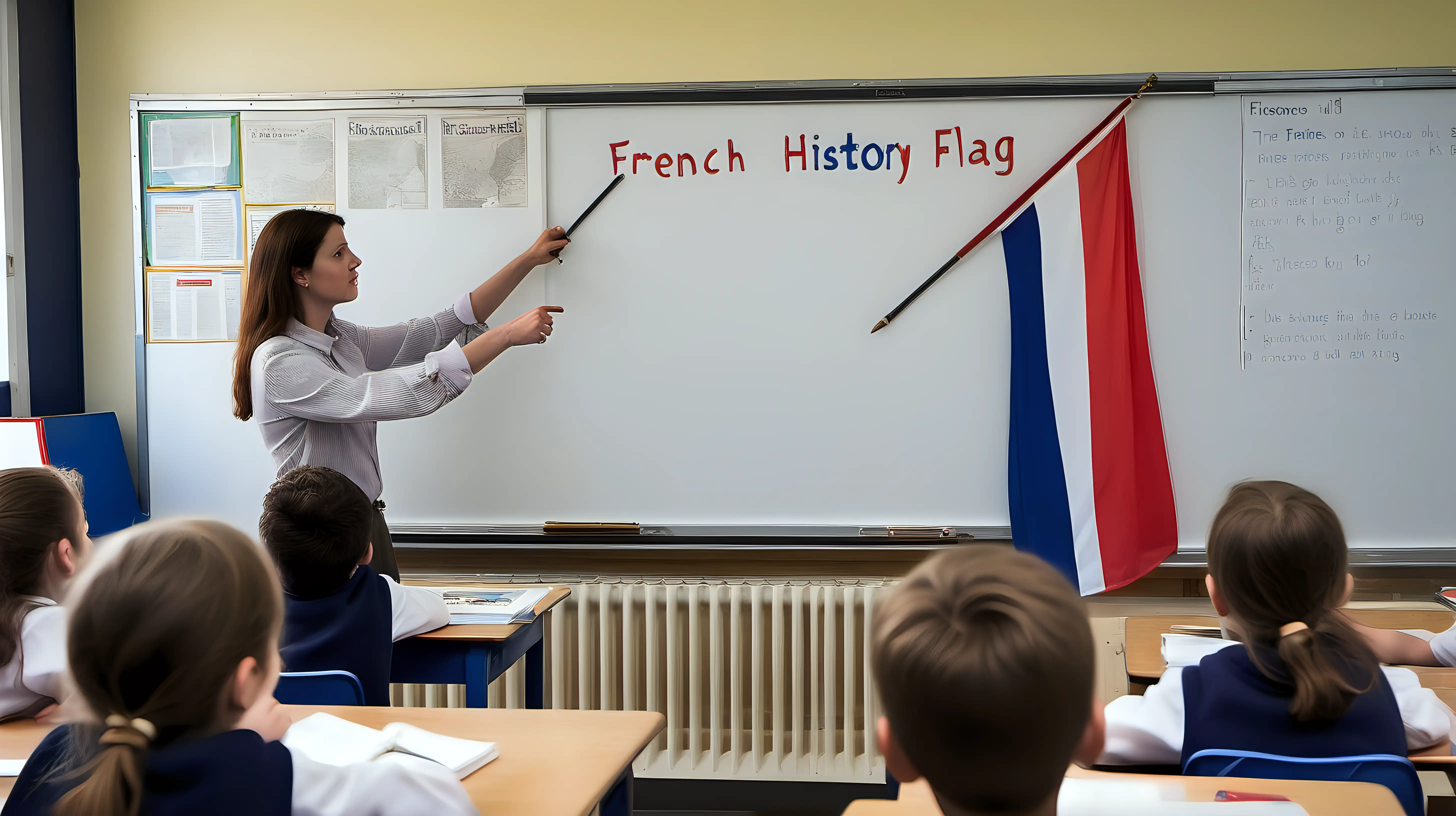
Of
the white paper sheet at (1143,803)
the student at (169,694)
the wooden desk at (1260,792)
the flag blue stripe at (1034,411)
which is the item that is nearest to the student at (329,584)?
the student at (169,694)

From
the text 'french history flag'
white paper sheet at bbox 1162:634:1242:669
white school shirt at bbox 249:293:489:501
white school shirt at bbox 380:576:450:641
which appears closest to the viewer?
white paper sheet at bbox 1162:634:1242:669

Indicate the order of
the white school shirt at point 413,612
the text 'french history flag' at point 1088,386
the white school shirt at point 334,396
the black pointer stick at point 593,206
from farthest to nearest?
the black pointer stick at point 593,206 → the text 'french history flag' at point 1088,386 → the white school shirt at point 334,396 → the white school shirt at point 413,612

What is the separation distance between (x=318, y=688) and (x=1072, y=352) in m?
2.03

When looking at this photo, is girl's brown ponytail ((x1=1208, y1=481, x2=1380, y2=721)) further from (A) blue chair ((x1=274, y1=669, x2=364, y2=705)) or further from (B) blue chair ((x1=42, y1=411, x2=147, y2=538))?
(B) blue chair ((x1=42, y1=411, x2=147, y2=538))

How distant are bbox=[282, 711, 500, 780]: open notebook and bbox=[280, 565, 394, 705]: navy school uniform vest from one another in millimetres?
309

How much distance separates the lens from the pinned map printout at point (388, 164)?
107 inches

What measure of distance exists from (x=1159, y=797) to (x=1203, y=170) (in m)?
2.03

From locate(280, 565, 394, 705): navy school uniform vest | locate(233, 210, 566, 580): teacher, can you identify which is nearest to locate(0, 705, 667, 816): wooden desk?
locate(280, 565, 394, 705): navy school uniform vest

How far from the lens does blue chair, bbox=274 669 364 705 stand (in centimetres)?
149

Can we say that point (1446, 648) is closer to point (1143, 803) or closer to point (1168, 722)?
point (1168, 722)

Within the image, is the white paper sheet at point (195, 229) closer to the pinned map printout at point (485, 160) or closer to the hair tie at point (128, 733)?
the pinned map printout at point (485, 160)

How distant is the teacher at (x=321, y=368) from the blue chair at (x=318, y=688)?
678 mm

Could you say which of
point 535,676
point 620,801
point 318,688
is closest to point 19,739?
point 318,688

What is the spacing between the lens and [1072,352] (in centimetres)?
261
